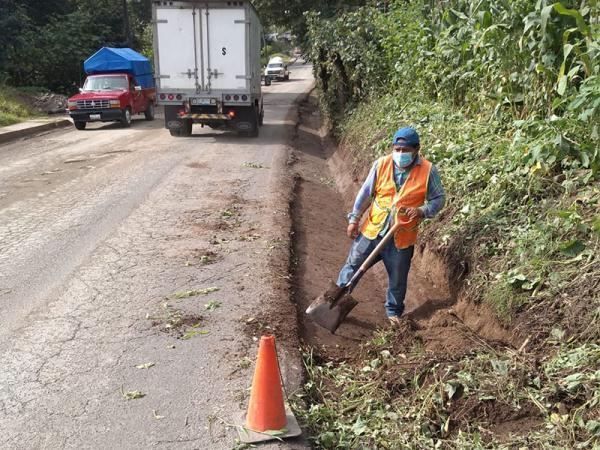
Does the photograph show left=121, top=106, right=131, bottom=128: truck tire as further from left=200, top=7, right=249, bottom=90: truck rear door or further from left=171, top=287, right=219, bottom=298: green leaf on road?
left=171, top=287, right=219, bottom=298: green leaf on road

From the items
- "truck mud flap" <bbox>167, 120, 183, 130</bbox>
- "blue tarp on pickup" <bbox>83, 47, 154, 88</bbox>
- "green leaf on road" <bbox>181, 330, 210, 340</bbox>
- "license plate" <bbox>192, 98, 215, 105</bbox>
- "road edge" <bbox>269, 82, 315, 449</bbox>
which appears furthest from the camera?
"blue tarp on pickup" <bbox>83, 47, 154, 88</bbox>

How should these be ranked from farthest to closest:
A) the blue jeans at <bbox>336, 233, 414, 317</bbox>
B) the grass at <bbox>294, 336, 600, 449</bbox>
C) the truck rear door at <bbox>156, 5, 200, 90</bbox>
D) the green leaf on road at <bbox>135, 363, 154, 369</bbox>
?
the truck rear door at <bbox>156, 5, 200, 90</bbox> < the blue jeans at <bbox>336, 233, 414, 317</bbox> < the green leaf on road at <bbox>135, 363, 154, 369</bbox> < the grass at <bbox>294, 336, 600, 449</bbox>

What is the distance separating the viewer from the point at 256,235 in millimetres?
7270

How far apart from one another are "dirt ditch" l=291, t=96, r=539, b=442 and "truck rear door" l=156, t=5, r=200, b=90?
23.5 feet

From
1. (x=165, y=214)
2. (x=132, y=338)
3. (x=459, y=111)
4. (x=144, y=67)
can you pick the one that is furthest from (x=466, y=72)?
(x=144, y=67)

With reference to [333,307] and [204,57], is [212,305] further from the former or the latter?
[204,57]

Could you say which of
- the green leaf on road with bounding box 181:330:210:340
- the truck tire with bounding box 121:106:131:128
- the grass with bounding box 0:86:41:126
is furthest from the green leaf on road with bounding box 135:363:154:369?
the grass with bounding box 0:86:41:126

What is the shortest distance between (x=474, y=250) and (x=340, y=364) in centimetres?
184

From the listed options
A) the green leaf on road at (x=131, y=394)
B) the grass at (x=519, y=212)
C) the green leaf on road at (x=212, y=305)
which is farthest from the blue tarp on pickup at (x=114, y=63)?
the green leaf on road at (x=131, y=394)

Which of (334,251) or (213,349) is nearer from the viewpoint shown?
(213,349)

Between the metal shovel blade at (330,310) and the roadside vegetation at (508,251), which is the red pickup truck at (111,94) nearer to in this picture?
the roadside vegetation at (508,251)

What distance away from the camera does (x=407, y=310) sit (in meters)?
5.99

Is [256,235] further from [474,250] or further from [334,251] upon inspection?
[474,250]

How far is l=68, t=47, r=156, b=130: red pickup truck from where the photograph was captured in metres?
19.5
